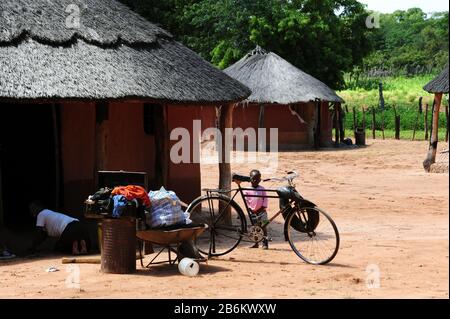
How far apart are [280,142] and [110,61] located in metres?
17.6

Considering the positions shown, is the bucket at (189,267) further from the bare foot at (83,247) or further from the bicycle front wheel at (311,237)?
the bare foot at (83,247)

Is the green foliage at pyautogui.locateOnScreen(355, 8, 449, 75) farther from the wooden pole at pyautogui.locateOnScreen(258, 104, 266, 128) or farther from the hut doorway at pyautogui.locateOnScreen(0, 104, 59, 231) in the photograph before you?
the hut doorway at pyautogui.locateOnScreen(0, 104, 59, 231)

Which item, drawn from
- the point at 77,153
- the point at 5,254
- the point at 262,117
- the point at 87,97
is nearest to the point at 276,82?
the point at 262,117

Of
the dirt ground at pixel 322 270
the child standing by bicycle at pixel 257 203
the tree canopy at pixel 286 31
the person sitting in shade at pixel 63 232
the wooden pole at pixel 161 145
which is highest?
the tree canopy at pixel 286 31

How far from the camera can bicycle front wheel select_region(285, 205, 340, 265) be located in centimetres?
868

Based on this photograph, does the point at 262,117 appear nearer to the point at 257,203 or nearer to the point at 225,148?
the point at 225,148

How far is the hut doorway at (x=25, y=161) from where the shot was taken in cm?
1170

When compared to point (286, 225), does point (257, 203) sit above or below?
above

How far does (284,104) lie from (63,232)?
1800cm

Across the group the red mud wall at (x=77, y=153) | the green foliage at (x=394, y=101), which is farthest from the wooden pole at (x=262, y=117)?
the red mud wall at (x=77, y=153)

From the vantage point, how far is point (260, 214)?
9383 mm

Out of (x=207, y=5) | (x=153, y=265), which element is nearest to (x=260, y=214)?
(x=153, y=265)

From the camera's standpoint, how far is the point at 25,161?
39.4ft

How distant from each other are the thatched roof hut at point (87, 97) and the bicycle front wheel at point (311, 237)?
92.4 inches
